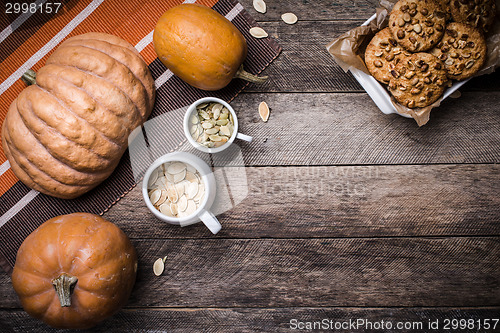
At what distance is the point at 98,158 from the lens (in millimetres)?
1084

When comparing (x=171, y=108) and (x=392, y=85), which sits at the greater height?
Answer: (x=171, y=108)

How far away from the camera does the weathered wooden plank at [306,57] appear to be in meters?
1.23

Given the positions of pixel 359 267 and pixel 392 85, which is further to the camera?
pixel 359 267

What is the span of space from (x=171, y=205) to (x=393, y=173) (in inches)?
30.0

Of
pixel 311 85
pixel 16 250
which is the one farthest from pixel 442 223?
pixel 16 250

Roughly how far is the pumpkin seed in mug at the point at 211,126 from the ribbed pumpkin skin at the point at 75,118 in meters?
0.18

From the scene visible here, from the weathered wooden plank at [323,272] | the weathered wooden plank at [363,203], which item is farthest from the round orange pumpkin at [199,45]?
the weathered wooden plank at [323,272]

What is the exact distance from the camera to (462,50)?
1030 millimetres

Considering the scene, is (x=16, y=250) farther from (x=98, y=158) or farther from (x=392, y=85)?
(x=392, y=85)

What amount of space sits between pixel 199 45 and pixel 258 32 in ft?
0.90

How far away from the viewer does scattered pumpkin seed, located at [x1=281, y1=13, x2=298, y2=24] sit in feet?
4.03

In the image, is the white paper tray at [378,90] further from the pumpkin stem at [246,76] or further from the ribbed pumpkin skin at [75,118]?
the ribbed pumpkin skin at [75,118]

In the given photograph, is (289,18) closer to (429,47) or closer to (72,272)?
(429,47)

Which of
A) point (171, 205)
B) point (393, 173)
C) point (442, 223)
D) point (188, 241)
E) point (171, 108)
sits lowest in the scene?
point (442, 223)
